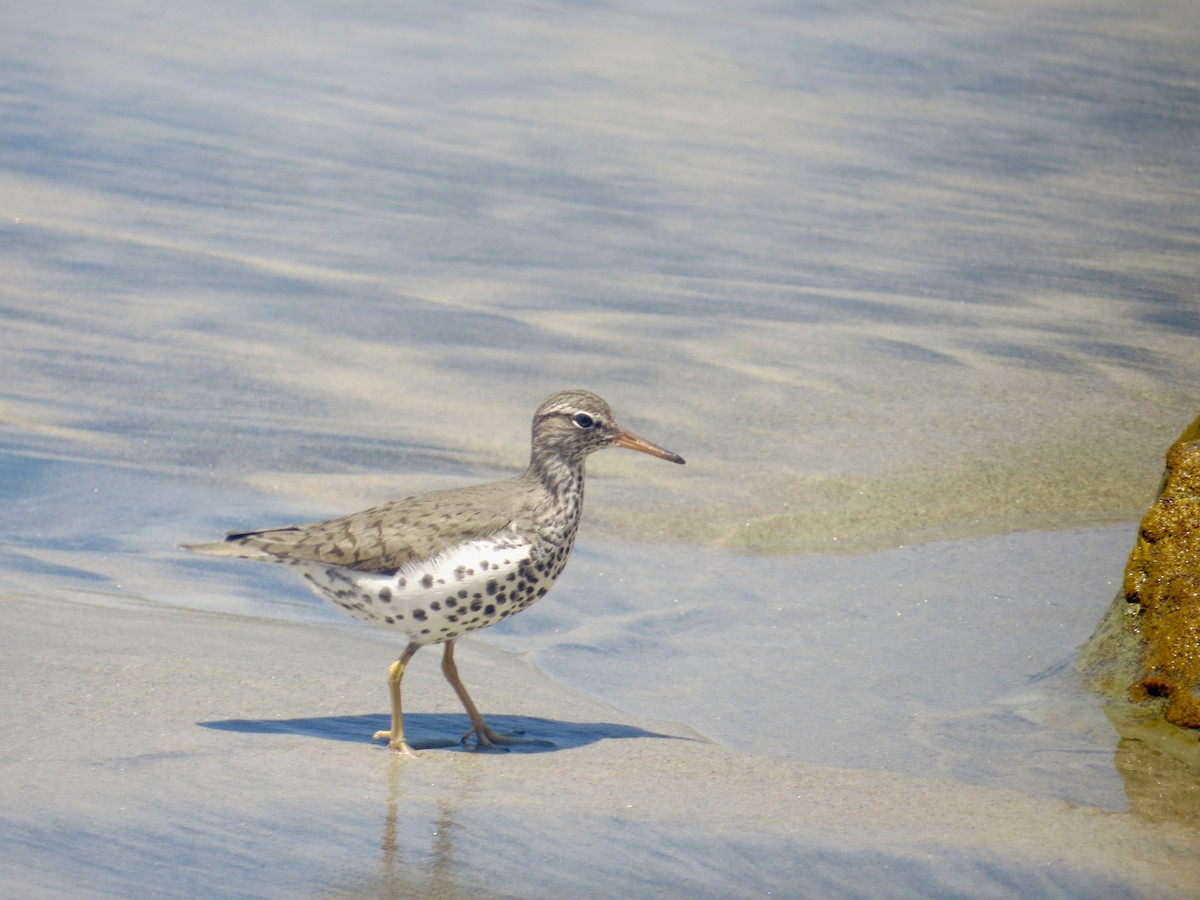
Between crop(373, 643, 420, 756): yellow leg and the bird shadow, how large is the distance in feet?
0.18

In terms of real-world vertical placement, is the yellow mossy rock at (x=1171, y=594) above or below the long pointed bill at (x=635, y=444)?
below

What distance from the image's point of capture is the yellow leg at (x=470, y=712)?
577 cm

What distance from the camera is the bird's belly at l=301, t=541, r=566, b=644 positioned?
223 inches

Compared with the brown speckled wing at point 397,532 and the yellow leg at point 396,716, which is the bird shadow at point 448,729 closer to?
the yellow leg at point 396,716

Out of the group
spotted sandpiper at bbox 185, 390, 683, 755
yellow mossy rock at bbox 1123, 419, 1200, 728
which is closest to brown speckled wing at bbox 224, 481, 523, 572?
spotted sandpiper at bbox 185, 390, 683, 755

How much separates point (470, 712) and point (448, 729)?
28cm

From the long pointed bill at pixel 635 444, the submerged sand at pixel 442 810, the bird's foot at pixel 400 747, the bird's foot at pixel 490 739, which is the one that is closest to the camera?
the submerged sand at pixel 442 810

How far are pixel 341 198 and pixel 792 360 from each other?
4.01 m

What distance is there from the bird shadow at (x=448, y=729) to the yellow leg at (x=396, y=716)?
0.06m

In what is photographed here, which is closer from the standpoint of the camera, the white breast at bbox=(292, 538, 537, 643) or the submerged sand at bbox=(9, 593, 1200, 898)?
the submerged sand at bbox=(9, 593, 1200, 898)

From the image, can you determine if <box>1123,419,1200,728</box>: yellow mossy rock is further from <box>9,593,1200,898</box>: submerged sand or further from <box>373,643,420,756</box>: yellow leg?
<box>373,643,420,756</box>: yellow leg

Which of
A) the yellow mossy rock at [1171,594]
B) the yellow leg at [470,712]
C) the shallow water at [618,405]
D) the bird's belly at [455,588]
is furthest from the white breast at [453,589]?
the yellow mossy rock at [1171,594]

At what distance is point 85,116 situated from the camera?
523 inches

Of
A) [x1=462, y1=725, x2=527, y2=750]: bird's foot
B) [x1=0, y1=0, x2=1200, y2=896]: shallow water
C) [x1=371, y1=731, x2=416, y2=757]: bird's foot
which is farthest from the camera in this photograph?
[x1=462, y1=725, x2=527, y2=750]: bird's foot
